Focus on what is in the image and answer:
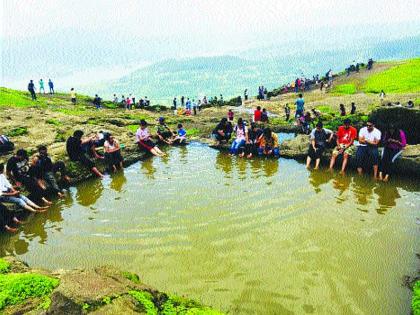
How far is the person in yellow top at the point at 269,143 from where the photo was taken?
57.8ft

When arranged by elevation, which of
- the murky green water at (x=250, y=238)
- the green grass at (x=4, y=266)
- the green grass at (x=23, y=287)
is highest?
the green grass at (x=23, y=287)

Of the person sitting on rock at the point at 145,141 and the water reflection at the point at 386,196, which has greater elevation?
the person sitting on rock at the point at 145,141

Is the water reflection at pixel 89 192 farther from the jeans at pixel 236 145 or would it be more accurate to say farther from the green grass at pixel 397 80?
the green grass at pixel 397 80

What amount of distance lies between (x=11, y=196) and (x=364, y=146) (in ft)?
41.7

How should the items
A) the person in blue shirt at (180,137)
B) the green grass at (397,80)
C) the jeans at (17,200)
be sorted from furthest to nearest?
1. the green grass at (397,80)
2. the person in blue shirt at (180,137)
3. the jeans at (17,200)

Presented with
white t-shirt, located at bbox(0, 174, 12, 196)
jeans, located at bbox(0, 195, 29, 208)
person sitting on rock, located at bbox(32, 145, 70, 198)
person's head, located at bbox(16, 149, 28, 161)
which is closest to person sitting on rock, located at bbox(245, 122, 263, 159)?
person sitting on rock, located at bbox(32, 145, 70, 198)

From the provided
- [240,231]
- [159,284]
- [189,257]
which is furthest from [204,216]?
[159,284]

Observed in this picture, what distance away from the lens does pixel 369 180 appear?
45.4 ft

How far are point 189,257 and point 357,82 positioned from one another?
49904 millimetres

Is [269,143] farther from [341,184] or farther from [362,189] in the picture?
[362,189]

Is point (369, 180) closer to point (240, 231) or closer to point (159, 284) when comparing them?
point (240, 231)

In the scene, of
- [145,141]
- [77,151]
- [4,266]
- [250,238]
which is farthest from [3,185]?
[145,141]

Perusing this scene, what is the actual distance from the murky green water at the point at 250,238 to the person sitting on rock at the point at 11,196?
0.56m

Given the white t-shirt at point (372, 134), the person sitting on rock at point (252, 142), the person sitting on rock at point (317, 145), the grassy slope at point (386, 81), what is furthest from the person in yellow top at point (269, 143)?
the grassy slope at point (386, 81)
